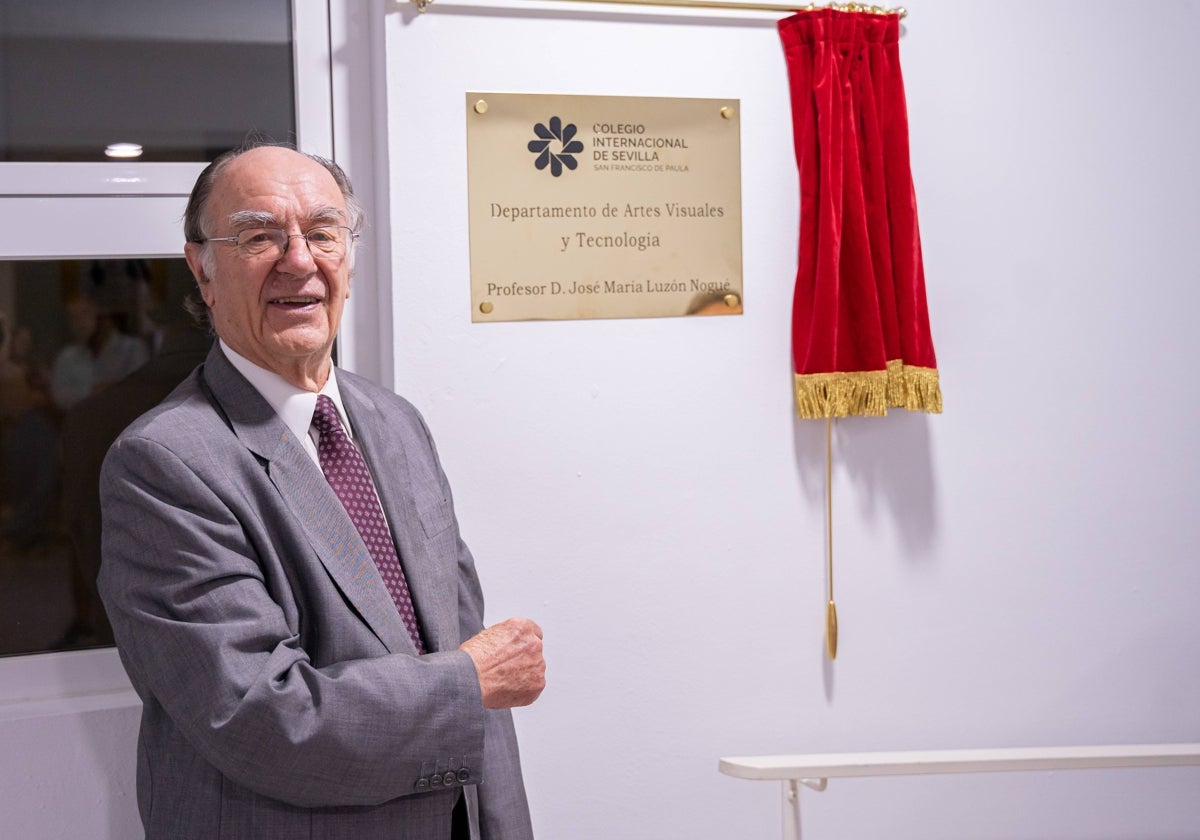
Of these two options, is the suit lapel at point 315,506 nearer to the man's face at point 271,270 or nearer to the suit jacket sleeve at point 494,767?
the man's face at point 271,270

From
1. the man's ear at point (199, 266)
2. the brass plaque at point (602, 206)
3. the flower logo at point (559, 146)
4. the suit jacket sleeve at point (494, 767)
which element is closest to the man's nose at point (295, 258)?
the man's ear at point (199, 266)

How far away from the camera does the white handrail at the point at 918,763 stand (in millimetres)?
1827

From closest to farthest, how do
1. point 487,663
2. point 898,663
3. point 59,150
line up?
point 487,663, point 59,150, point 898,663

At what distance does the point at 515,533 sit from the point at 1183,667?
1.36m

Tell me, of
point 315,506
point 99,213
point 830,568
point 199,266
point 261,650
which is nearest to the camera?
point 261,650

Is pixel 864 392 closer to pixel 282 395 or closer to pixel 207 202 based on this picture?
pixel 282 395

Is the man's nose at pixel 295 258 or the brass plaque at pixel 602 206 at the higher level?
the brass plaque at pixel 602 206

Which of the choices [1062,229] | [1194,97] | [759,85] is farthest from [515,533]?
[1194,97]

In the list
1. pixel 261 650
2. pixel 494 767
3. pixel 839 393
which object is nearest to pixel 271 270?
pixel 261 650

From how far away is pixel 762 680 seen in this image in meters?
2.01

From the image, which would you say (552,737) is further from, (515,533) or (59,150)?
(59,150)

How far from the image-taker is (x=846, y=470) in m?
2.03

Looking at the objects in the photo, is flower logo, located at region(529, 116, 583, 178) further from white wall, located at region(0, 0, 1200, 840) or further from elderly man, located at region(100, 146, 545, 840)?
elderly man, located at region(100, 146, 545, 840)

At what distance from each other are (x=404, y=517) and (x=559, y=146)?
738mm
